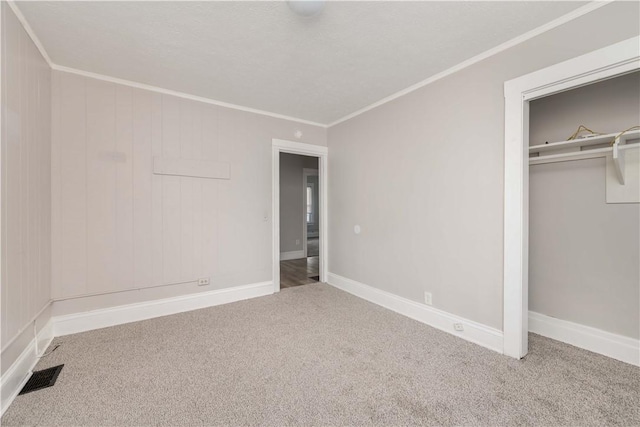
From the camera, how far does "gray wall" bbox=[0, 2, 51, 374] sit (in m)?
1.65

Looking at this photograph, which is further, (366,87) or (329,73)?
(366,87)

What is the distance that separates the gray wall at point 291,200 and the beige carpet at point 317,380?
3655mm

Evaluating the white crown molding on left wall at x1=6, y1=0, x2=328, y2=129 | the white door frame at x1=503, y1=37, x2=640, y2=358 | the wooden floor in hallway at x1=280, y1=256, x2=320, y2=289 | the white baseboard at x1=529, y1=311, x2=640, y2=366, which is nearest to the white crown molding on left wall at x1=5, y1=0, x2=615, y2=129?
the white crown molding on left wall at x1=6, y1=0, x2=328, y2=129

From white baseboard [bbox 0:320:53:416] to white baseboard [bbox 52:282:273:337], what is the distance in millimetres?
249

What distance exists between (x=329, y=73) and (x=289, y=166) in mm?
3772

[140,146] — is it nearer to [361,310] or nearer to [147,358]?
[147,358]

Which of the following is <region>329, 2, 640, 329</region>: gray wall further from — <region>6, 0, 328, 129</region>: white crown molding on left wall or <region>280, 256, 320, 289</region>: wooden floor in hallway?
<region>6, 0, 328, 129</region>: white crown molding on left wall

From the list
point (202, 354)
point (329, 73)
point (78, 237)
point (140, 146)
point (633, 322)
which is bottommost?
point (202, 354)

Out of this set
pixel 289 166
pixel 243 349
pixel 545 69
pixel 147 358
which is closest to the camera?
pixel 545 69

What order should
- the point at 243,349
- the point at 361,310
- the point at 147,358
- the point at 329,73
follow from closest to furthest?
the point at 147,358
the point at 243,349
the point at 329,73
the point at 361,310

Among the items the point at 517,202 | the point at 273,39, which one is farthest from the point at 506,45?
the point at 273,39

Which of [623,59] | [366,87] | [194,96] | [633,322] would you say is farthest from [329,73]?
[633,322]

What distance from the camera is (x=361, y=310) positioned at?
309 cm

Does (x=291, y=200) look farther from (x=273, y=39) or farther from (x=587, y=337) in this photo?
(x=587, y=337)
